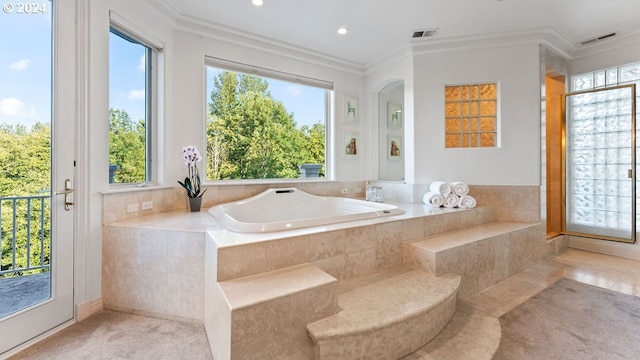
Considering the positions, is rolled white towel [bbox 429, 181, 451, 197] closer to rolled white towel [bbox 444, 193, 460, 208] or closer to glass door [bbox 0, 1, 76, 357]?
rolled white towel [bbox 444, 193, 460, 208]

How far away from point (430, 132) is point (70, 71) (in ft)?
11.4

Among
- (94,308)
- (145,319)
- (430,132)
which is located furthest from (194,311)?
(430,132)

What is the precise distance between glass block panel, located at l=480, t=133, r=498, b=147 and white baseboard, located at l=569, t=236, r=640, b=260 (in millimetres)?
1691

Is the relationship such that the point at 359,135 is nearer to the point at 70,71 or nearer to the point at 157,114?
the point at 157,114

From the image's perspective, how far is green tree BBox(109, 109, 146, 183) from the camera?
228cm

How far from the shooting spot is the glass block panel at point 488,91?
3.37 meters

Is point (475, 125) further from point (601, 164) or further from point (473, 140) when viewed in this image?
point (601, 164)

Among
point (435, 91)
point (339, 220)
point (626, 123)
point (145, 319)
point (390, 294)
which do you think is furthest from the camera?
point (435, 91)

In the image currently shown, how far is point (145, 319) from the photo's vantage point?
1.90 m

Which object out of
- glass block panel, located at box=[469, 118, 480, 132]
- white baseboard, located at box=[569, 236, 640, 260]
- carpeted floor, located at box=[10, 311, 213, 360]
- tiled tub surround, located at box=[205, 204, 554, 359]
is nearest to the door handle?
carpeted floor, located at box=[10, 311, 213, 360]

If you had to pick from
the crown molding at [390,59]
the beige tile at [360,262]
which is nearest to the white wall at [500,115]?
the crown molding at [390,59]

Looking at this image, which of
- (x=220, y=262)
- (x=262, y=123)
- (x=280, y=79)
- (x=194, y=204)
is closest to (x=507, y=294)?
(x=220, y=262)

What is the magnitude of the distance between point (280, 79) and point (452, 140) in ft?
7.60

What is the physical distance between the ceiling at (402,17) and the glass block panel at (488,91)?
59cm
